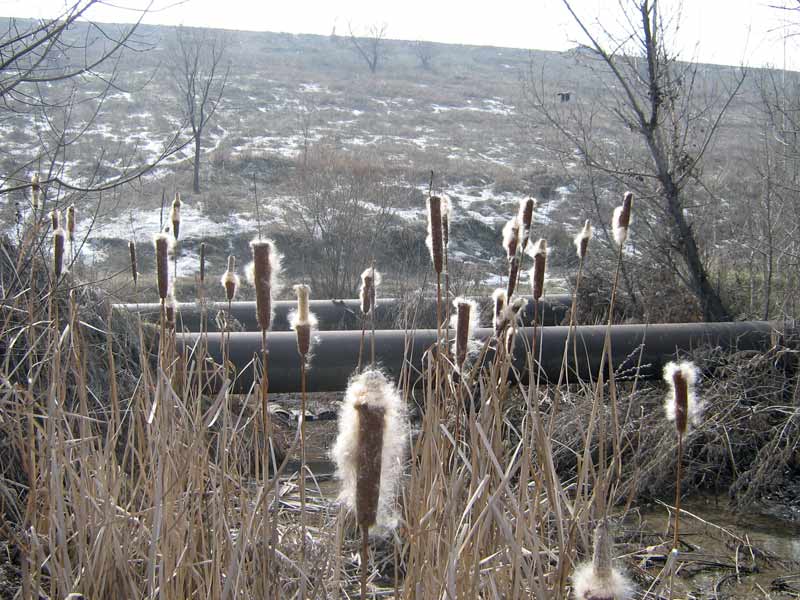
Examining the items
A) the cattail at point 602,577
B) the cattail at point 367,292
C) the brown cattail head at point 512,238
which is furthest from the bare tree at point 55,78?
the cattail at point 602,577

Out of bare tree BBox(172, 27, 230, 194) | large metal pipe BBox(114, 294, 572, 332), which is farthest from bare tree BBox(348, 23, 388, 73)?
large metal pipe BBox(114, 294, 572, 332)

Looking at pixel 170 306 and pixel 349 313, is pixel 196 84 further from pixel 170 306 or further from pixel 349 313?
pixel 170 306

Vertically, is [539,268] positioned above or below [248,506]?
above

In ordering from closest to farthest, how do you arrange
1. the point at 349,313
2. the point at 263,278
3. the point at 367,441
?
the point at 367,441 < the point at 263,278 < the point at 349,313

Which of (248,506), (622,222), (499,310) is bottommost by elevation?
(248,506)

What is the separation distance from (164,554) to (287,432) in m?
3.70

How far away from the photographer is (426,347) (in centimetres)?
414

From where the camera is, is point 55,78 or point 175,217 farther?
point 55,78

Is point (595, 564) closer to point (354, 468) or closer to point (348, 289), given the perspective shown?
point (354, 468)

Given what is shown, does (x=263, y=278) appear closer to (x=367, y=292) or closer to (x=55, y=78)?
(x=367, y=292)

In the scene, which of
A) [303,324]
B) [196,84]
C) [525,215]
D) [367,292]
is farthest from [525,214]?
[196,84]

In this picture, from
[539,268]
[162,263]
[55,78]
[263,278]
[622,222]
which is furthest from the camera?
[55,78]

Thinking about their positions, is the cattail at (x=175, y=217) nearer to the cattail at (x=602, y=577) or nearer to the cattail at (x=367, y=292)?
the cattail at (x=367, y=292)

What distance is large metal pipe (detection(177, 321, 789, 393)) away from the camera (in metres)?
4.29
